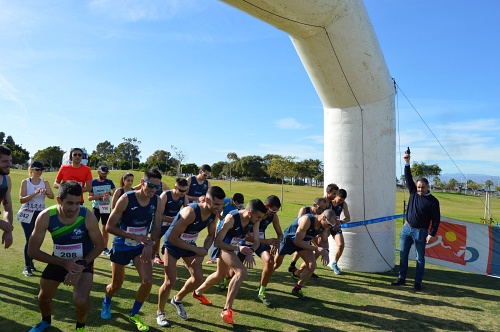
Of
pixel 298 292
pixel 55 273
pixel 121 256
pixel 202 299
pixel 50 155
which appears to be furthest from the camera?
pixel 50 155

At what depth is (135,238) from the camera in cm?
464

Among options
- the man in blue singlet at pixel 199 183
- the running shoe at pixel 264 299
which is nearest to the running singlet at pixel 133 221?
the running shoe at pixel 264 299

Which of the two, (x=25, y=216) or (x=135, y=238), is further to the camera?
(x=25, y=216)

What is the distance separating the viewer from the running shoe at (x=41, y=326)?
14.2 feet

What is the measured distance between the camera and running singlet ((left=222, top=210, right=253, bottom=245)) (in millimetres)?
5414

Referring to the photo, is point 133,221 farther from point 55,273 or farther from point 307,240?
point 307,240

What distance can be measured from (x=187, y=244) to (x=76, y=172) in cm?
407

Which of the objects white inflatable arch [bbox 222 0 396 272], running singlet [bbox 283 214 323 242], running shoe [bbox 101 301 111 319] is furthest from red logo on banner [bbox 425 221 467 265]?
running shoe [bbox 101 301 111 319]

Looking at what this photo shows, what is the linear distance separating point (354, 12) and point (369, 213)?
426cm

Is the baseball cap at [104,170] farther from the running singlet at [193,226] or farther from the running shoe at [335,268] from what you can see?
the running shoe at [335,268]

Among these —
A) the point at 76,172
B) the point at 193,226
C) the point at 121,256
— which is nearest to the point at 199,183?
the point at 76,172

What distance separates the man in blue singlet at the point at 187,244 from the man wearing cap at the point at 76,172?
11.5ft

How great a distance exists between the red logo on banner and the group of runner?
12.4 feet

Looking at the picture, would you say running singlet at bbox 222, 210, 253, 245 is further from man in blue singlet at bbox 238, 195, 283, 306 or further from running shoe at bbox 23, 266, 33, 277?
running shoe at bbox 23, 266, 33, 277
